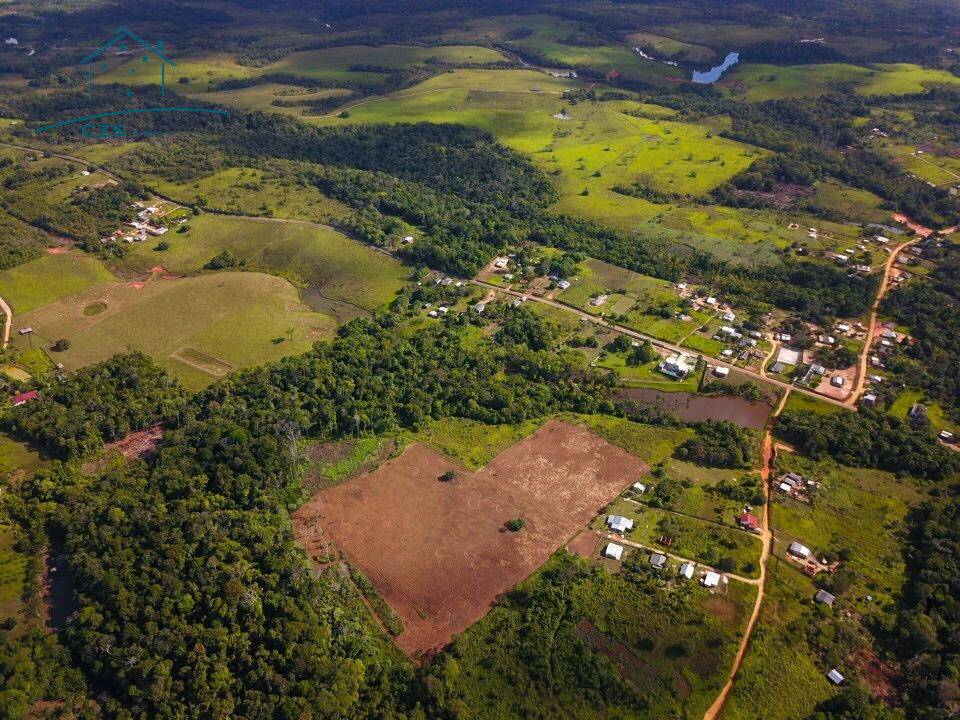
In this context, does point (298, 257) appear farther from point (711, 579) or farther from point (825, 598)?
point (825, 598)

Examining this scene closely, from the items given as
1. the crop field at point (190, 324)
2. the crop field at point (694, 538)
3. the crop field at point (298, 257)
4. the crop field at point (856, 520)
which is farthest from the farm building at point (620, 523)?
the crop field at point (298, 257)

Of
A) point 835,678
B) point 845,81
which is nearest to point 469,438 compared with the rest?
point 835,678

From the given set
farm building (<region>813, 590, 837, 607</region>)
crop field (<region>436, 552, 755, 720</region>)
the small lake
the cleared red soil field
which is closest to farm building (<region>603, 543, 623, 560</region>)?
crop field (<region>436, 552, 755, 720</region>)

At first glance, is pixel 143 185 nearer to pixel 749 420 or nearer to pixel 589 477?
pixel 589 477

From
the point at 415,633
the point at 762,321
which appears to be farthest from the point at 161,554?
the point at 762,321

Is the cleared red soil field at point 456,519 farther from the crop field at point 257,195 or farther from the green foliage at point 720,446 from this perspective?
the crop field at point 257,195

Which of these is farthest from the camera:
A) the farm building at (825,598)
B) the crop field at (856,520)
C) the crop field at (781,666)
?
the crop field at (856,520)
